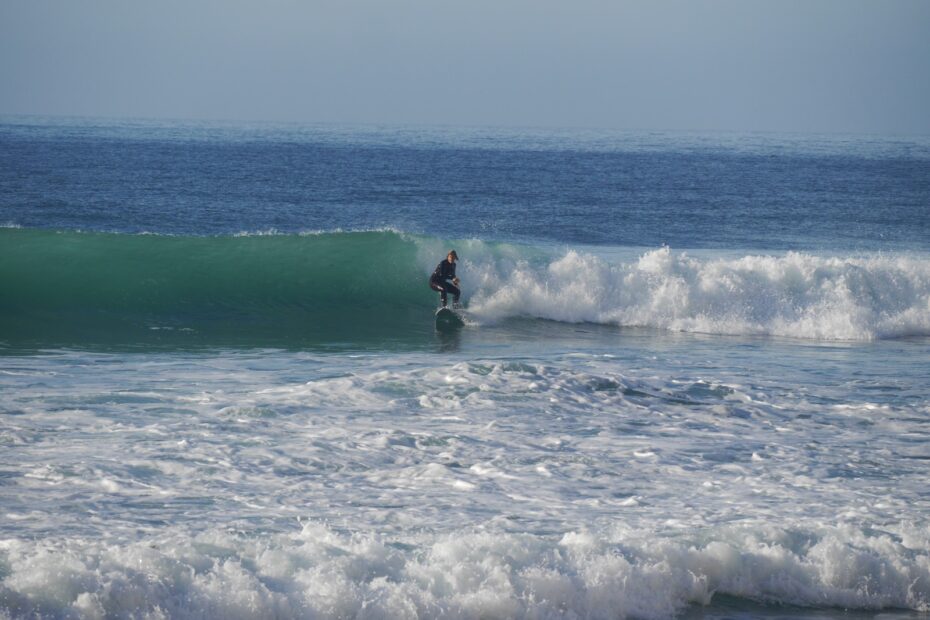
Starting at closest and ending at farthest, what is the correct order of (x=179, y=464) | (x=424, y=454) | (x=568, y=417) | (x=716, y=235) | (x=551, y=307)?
(x=179, y=464) → (x=424, y=454) → (x=568, y=417) → (x=551, y=307) → (x=716, y=235)

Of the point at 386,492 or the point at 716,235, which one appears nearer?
the point at 386,492

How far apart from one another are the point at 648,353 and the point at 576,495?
7.72m

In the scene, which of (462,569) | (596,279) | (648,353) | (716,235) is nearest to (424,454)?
(462,569)

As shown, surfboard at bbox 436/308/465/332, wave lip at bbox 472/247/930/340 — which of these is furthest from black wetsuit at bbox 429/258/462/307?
wave lip at bbox 472/247/930/340

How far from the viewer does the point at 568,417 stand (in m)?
11.6

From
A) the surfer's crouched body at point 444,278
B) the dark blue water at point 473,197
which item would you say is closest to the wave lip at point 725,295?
the surfer's crouched body at point 444,278

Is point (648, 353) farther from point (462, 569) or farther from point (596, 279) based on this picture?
point (462, 569)

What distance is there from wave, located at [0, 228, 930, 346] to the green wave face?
4 centimetres

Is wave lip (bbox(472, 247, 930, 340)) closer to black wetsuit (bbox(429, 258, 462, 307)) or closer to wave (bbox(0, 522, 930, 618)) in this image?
black wetsuit (bbox(429, 258, 462, 307))

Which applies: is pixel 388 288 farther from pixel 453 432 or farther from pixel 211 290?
pixel 453 432

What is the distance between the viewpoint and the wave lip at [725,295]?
785 inches

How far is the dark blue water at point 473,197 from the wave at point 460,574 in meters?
23.1

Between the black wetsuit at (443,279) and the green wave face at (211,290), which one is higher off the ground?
the black wetsuit at (443,279)

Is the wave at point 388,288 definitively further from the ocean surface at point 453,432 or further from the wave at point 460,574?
the wave at point 460,574
